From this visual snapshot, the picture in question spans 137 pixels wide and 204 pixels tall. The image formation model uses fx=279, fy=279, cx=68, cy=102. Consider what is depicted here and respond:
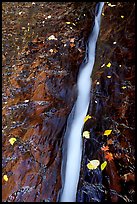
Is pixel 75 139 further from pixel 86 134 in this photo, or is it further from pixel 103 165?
pixel 103 165

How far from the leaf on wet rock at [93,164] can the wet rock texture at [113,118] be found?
0.18 ft

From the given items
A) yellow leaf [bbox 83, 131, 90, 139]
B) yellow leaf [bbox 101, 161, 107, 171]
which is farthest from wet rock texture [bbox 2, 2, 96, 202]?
yellow leaf [bbox 101, 161, 107, 171]

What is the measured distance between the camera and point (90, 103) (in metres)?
5.46

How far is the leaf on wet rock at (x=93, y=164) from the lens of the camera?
4450 millimetres

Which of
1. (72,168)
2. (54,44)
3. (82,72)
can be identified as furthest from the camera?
(54,44)

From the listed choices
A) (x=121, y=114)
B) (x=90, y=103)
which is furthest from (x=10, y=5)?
(x=121, y=114)

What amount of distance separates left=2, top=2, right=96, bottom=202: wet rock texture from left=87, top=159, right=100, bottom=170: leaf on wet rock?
1.72 feet

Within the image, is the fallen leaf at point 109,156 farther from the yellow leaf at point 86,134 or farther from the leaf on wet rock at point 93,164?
the yellow leaf at point 86,134

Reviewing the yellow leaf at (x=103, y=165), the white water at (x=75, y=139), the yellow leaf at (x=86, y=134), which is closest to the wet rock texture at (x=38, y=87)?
the white water at (x=75, y=139)

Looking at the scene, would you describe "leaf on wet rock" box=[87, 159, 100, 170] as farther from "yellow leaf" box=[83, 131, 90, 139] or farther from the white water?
"yellow leaf" box=[83, 131, 90, 139]

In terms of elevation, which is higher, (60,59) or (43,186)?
(60,59)

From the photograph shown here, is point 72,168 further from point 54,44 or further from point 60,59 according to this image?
point 54,44

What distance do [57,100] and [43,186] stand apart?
1842mm

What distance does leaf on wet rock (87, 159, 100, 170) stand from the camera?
445 cm
